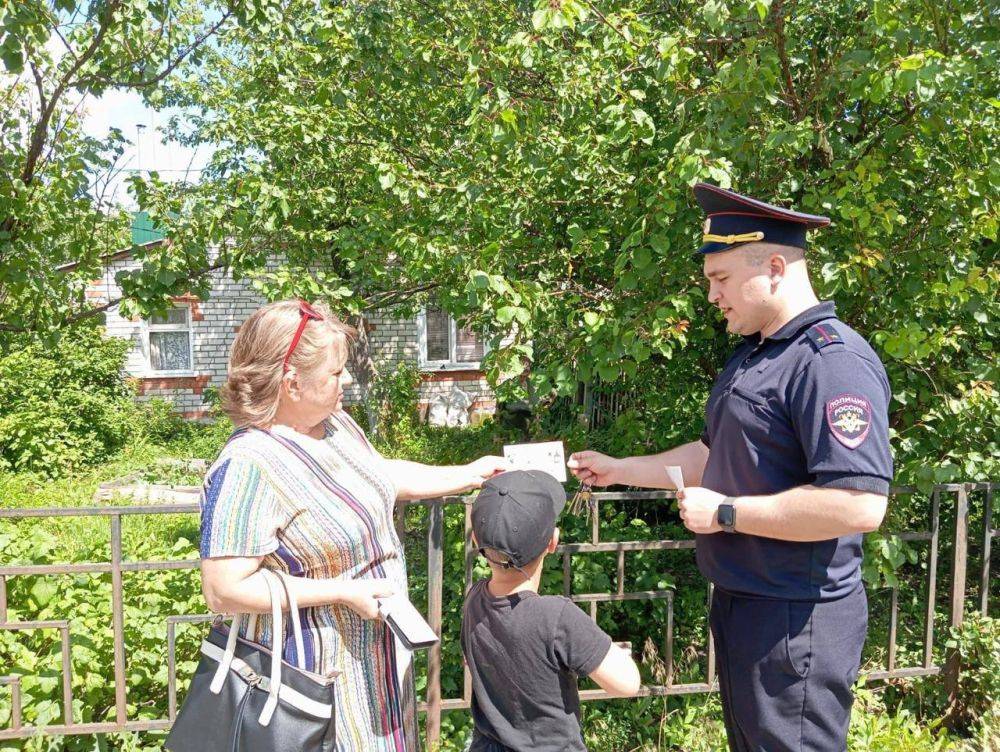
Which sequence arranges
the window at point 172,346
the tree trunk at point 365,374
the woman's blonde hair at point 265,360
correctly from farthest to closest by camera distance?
the window at point 172,346
the tree trunk at point 365,374
the woman's blonde hair at point 265,360

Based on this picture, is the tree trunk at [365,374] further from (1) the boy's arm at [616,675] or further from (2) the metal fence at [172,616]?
(1) the boy's arm at [616,675]

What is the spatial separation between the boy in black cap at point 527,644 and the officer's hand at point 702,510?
332 mm

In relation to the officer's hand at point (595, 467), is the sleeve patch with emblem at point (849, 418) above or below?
above

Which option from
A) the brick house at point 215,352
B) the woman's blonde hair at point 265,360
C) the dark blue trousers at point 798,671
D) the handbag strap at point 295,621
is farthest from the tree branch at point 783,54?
the brick house at point 215,352

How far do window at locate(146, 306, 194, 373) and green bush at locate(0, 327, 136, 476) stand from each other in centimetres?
276

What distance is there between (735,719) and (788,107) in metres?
2.64

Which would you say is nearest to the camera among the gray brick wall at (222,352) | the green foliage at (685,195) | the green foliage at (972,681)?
the green foliage at (685,195)

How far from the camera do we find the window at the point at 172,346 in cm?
1449

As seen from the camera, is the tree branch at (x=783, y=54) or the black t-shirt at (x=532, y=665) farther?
the tree branch at (x=783, y=54)

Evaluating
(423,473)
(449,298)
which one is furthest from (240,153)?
(423,473)

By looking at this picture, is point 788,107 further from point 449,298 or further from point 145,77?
point 145,77

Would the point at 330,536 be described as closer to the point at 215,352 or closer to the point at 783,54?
the point at 783,54

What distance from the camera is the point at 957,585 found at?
3.19 metres

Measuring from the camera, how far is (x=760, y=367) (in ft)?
6.35
